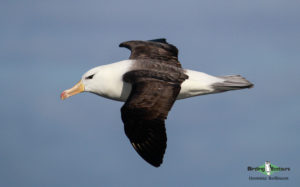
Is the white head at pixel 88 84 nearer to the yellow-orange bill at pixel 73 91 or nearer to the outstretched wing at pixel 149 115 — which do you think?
the yellow-orange bill at pixel 73 91

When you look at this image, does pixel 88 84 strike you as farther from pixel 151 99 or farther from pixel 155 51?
pixel 151 99

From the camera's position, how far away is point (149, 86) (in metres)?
10.6

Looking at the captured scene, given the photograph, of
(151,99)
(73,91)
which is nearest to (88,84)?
(73,91)

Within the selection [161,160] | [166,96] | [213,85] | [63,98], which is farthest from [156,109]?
[63,98]

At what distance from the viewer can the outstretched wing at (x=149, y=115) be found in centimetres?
935

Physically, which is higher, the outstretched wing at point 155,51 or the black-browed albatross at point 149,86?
the outstretched wing at point 155,51

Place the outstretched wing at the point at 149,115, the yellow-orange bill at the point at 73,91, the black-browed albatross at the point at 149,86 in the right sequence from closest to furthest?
the outstretched wing at the point at 149,115 < the black-browed albatross at the point at 149,86 < the yellow-orange bill at the point at 73,91

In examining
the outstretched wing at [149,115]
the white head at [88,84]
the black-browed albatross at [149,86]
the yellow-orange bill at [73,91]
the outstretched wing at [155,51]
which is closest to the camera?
the outstretched wing at [149,115]

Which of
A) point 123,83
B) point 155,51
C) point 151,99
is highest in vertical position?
point 155,51

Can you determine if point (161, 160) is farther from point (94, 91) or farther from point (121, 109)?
point (94, 91)

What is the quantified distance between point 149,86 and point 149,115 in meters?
0.90

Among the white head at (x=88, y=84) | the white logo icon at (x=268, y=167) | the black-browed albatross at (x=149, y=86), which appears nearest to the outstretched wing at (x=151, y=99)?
the black-browed albatross at (x=149, y=86)

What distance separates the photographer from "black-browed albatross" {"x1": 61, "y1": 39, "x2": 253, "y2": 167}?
9.52 metres

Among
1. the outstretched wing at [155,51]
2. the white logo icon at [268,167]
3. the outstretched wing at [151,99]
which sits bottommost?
the white logo icon at [268,167]
